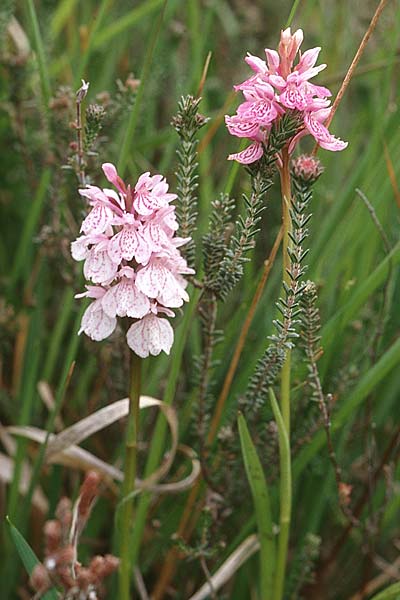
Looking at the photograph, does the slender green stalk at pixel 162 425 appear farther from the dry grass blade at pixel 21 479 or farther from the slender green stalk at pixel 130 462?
the dry grass blade at pixel 21 479

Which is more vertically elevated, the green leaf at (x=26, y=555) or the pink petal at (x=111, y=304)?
the pink petal at (x=111, y=304)

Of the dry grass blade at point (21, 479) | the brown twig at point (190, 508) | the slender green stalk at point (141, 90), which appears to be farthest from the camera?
the dry grass blade at point (21, 479)

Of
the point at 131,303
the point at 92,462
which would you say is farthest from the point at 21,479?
the point at 131,303

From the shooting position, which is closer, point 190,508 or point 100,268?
point 100,268

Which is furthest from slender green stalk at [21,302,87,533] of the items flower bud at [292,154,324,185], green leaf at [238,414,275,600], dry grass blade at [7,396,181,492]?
flower bud at [292,154,324,185]

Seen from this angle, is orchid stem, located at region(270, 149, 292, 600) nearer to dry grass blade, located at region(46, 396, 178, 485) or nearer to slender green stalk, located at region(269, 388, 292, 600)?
slender green stalk, located at region(269, 388, 292, 600)

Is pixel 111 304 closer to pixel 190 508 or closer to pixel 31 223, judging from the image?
pixel 190 508

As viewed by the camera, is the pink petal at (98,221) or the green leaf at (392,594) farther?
the green leaf at (392,594)

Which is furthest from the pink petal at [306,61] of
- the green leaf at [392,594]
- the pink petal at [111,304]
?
the green leaf at [392,594]
